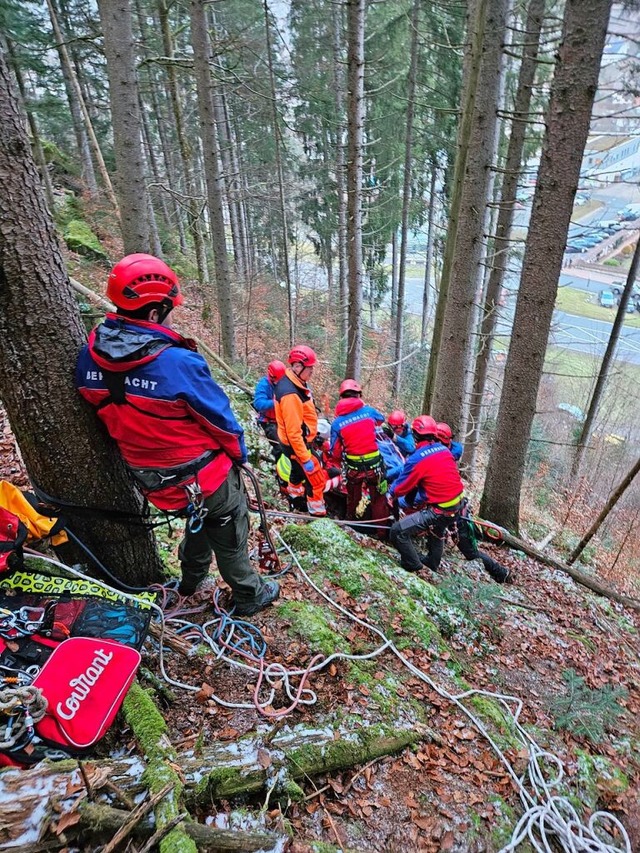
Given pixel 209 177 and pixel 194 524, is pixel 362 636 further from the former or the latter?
pixel 209 177

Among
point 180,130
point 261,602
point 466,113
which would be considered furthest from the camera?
point 180,130

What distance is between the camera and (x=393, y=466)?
749cm

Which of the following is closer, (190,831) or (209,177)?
(190,831)

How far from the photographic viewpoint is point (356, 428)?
648cm

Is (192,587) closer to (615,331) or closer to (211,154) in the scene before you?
(211,154)

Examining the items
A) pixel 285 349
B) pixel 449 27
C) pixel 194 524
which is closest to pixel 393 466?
pixel 194 524

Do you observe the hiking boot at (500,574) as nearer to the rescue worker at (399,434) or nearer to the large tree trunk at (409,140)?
the rescue worker at (399,434)

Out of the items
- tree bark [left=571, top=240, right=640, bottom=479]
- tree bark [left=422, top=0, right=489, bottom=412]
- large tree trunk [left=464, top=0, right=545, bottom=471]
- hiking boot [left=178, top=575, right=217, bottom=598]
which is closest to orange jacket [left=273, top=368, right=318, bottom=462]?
hiking boot [left=178, top=575, right=217, bottom=598]

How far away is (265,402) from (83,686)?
528cm

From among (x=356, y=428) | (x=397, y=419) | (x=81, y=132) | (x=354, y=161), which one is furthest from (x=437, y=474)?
(x=81, y=132)

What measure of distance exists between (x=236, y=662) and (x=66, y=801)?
1434 millimetres

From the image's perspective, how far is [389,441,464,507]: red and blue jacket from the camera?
233 inches

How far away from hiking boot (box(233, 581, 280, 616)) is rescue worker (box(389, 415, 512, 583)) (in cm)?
267

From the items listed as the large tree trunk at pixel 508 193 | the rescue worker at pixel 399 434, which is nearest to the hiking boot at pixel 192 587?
the rescue worker at pixel 399 434
